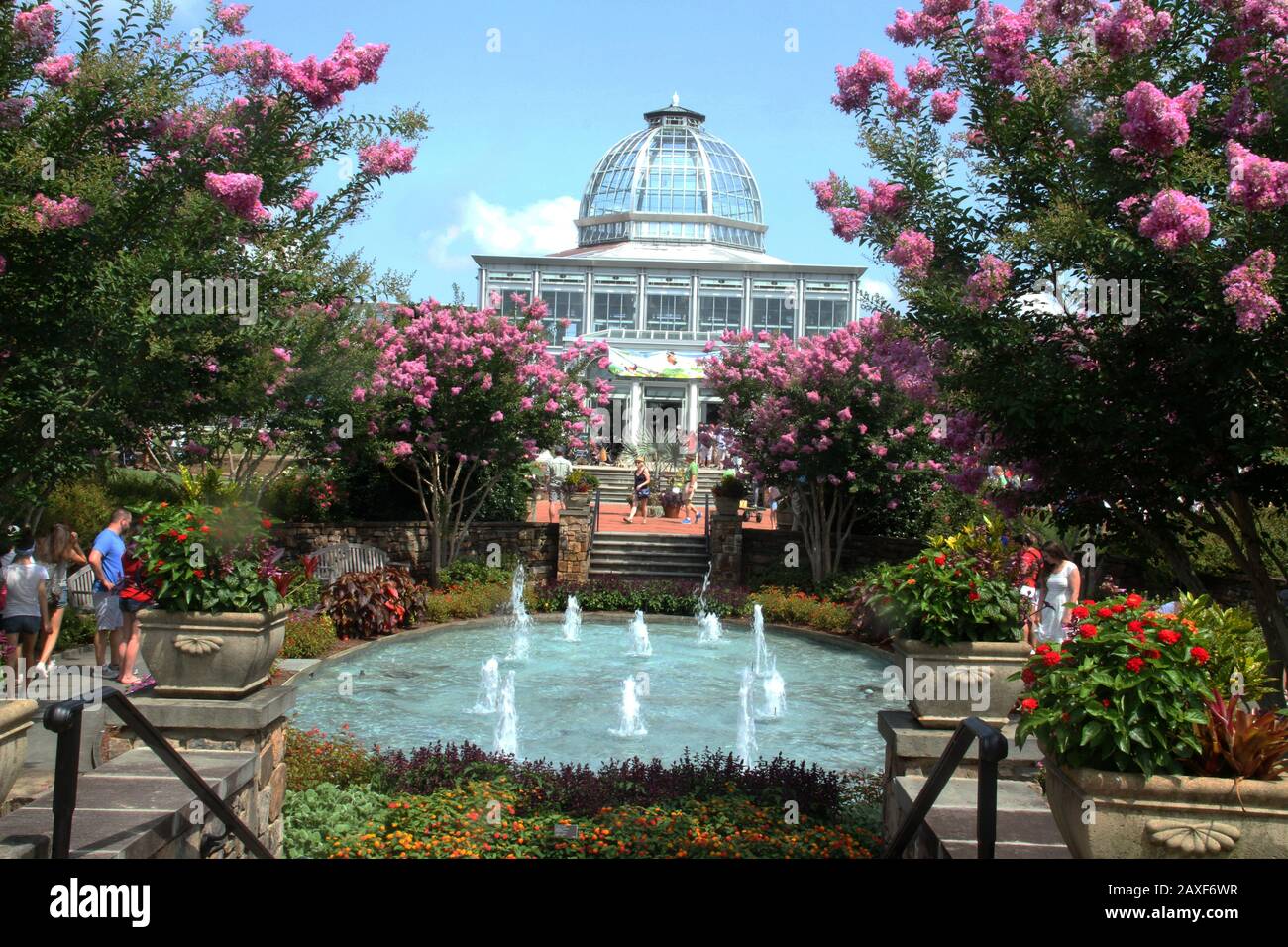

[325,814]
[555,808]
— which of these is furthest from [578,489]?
[325,814]

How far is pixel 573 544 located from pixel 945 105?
15.2 metres

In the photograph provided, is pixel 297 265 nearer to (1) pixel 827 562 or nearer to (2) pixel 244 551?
(2) pixel 244 551

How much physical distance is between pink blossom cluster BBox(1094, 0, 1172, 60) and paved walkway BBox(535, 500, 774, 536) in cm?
1808

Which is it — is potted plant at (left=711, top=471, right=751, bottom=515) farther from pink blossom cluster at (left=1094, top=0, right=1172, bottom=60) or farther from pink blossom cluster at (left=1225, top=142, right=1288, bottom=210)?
pink blossom cluster at (left=1225, top=142, right=1288, bottom=210)

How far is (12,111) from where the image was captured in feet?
20.0

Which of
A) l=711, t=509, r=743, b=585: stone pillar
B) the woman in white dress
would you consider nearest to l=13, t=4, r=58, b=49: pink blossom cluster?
the woman in white dress

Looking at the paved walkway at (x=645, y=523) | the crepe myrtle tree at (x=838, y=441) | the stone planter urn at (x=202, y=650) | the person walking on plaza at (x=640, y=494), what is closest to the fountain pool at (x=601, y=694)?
the crepe myrtle tree at (x=838, y=441)

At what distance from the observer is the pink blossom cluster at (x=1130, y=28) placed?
195 inches

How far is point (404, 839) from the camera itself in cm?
631

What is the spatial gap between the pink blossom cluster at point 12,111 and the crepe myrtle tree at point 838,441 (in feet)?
44.8

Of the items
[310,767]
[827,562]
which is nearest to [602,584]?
[827,562]

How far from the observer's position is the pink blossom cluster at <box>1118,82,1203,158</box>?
15.0 feet

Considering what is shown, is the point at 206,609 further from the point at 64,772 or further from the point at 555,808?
the point at 555,808
